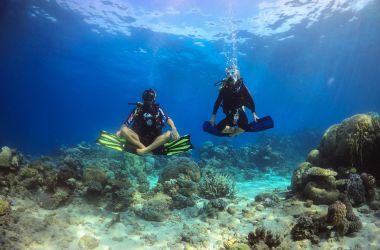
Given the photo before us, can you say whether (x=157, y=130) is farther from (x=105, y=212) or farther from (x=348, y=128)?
(x=348, y=128)

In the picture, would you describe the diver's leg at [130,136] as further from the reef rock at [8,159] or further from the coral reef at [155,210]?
the reef rock at [8,159]

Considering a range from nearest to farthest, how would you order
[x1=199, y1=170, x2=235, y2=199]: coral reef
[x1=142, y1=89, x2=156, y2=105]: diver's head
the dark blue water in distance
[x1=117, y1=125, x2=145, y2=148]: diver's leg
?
1. [x1=117, y1=125, x2=145, y2=148]: diver's leg
2. [x1=142, y1=89, x2=156, y2=105]: diver's head
3. [x1=199, y1=170, x2=235, y2=199]: coral reef
4. the dark blue water in distance

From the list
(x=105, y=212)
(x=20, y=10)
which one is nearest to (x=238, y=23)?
(x=20, y=10)

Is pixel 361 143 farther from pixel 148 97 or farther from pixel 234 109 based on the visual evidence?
pixel 148 97

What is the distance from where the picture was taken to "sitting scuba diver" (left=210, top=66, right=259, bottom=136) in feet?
29.5

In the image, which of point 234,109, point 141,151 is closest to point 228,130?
point 234,109

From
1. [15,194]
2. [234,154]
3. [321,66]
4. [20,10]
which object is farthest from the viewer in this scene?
[321,66]

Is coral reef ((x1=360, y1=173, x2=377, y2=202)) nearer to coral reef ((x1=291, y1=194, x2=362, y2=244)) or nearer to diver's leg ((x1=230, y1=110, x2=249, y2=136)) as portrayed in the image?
coral reef ((x1=291, y1=194, x2=362, y2=244))

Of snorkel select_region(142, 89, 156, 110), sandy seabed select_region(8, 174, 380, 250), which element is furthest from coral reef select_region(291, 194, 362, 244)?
snorkel select_region(142, 89, 156, 110)

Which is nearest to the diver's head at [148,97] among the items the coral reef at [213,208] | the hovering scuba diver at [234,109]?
the hovering scuba diver at [234,109]

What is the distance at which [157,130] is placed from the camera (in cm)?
916

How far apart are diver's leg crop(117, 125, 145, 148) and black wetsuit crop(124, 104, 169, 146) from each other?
0.27m

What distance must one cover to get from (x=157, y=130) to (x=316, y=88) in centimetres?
5923

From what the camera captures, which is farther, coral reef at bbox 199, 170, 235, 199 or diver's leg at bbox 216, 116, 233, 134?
coral reef at bbox 199, 170, 235, 199
